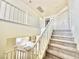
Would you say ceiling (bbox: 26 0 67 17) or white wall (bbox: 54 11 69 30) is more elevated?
ceiling (bbox: 26 0 67 17)

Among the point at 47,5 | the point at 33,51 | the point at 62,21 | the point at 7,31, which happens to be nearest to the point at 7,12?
the point at 7,31

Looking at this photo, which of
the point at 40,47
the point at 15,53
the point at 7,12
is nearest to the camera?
the point at 7,12

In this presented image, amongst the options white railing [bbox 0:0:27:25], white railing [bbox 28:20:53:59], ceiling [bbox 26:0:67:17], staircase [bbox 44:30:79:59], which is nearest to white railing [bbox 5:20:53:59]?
white railing [bbox 28:20:53:59]

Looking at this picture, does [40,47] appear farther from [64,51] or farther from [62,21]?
[62,21]

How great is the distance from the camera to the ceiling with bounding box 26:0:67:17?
5.95 meters

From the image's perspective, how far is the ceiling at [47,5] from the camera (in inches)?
234

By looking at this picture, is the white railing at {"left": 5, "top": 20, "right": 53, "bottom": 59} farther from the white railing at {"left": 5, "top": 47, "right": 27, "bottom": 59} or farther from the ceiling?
the ceiling

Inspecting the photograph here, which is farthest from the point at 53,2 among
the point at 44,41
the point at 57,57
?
the point at 57,57

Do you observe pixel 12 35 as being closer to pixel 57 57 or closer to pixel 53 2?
pixel 57 57

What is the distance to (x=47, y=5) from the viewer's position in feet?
20.7

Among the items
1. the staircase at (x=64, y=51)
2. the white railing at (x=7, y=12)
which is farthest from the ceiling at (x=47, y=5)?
the staircase at (x=64, y=51)

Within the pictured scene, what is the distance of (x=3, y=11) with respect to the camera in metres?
3.22

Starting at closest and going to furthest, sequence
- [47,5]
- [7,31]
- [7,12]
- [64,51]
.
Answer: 1. [64,51]
2. [7,31]
3. [7,12]
4. [47,5]

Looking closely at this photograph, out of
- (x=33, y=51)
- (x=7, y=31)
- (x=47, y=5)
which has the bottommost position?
(x=33, y=51)
